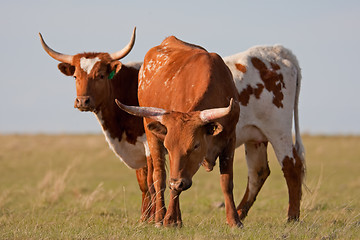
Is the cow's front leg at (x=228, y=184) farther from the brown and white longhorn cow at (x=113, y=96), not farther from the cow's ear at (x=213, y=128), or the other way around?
the brown and white longhorn cow at (x=113, y=96)

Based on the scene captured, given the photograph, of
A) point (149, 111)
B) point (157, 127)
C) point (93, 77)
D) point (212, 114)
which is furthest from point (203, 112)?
point (93, 77)

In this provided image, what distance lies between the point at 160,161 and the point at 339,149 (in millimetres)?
20075

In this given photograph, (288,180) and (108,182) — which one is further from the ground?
(288,180)

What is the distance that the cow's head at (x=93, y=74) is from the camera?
9.05 metres

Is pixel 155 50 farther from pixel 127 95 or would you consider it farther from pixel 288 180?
pixel 288 180

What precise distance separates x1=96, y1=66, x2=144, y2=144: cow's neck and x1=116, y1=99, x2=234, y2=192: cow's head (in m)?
2.67

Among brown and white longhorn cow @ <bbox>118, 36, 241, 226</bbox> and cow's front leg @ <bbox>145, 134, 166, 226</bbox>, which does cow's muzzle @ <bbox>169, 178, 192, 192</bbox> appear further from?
cow's front leg @ <bbox>145, 134, 166, 226</bbox>

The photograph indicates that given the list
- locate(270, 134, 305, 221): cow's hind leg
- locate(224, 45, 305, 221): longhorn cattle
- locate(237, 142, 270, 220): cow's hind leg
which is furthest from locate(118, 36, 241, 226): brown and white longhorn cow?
locate(237, 142, 270, 220): cow's hind leg

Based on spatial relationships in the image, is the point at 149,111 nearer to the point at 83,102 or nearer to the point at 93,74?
the point at 83,102

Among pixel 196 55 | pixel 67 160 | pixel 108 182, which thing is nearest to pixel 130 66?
pixel 196 55

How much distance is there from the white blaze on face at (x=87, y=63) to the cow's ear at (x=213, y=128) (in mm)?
3152

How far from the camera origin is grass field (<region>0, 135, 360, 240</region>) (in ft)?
21.8

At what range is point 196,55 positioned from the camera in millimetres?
7715

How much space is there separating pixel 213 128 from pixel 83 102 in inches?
114
